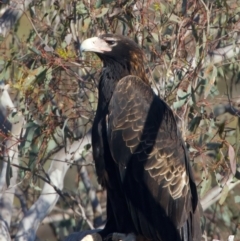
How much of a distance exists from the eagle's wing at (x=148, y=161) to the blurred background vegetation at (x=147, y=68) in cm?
42

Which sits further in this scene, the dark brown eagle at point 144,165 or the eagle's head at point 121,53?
the eagle's head at point 121,53

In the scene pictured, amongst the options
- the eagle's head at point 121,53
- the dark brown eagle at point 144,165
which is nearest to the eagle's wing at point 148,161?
the dark brown eagle at point 144,165

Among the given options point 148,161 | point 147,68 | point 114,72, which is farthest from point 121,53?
point 148,161

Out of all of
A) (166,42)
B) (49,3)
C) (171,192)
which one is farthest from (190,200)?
(49,3)

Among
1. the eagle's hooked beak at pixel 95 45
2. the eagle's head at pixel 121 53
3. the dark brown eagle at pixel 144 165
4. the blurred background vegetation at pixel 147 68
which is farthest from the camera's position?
the blurred background vegetation at pixel 147 68

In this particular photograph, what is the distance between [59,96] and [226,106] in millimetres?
1456

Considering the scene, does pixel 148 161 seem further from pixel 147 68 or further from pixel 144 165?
pixel 147 68

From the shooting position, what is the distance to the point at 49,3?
8.41 metres

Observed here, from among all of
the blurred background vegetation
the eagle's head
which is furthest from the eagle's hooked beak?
the blurred background vegetation

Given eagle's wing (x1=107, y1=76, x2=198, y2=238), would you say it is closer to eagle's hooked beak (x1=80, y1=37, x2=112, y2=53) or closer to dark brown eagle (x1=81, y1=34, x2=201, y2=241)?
dark brown eagle (x1=81, y1=34, x2=201, y2=241)

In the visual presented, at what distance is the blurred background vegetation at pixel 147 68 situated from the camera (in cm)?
716

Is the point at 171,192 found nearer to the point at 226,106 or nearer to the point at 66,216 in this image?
the point at 226,106

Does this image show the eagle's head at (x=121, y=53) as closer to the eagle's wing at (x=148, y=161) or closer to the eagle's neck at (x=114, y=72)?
the eagle's neck at (x=114, y=72)

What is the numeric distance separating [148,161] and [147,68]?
3.93 ft
